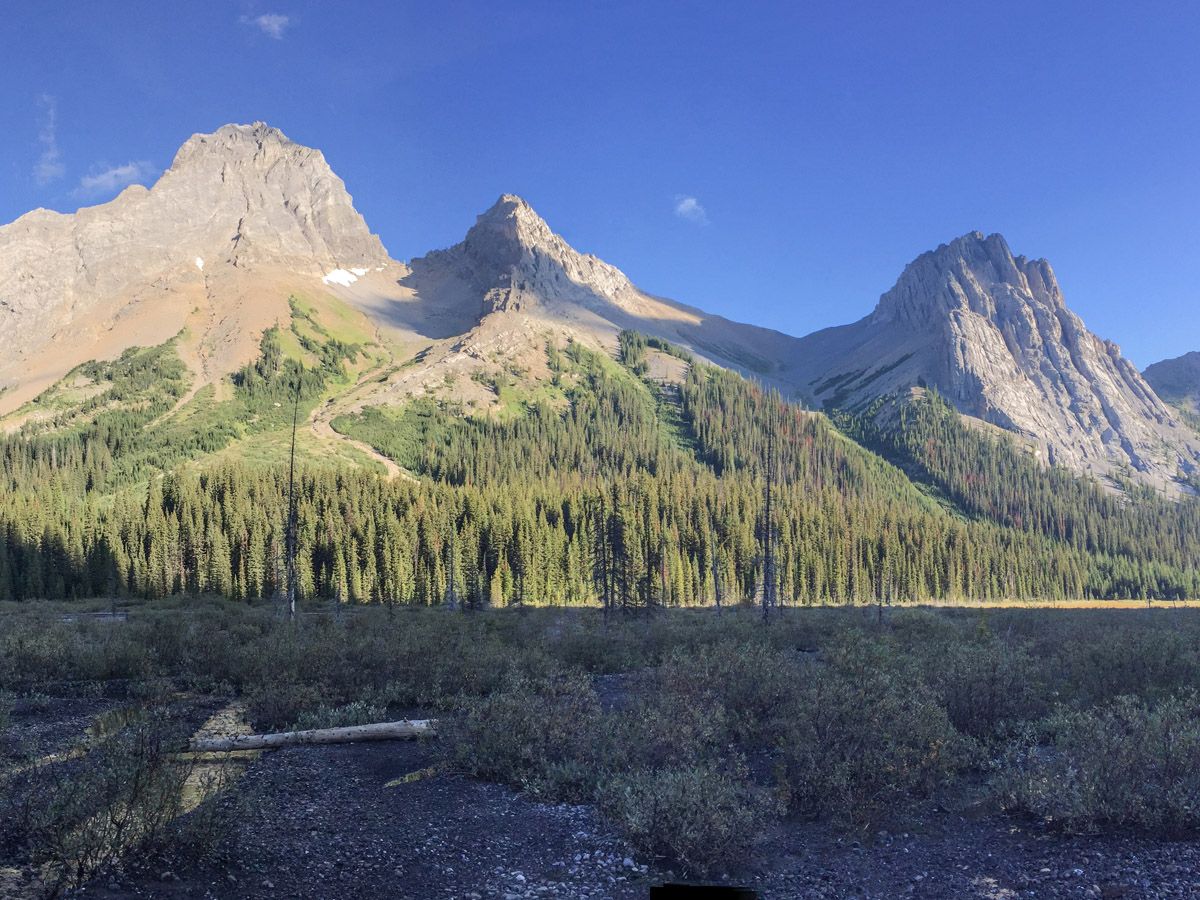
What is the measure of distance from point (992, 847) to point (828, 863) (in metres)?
2.86

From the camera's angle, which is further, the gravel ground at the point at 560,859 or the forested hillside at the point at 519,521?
the forested hillside at the point at 519,521

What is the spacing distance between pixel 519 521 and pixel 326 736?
261 ft

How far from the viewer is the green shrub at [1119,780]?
1141cm

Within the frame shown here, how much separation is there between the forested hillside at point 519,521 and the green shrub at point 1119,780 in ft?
148

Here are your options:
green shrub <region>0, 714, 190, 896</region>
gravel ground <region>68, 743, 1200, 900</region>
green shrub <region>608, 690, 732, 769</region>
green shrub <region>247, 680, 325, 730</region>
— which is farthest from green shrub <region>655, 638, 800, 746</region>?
green shrub <region>0, 714, 190, 896</region>

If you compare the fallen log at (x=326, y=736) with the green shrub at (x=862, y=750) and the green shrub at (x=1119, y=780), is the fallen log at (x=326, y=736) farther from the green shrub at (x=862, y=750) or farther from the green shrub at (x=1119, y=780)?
the green shrub at (x=1119, y=780)

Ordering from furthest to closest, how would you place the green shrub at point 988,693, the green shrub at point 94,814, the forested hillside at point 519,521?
1. the forested hillside at point 519,521
2. the green shrub at point 988,693
3. the green shrub at point 94,814

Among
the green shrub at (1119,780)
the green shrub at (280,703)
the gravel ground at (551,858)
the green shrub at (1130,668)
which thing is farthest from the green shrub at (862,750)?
the green shrub at (280,703)

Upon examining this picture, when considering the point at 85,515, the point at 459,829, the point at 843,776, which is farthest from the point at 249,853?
the point at 85,515

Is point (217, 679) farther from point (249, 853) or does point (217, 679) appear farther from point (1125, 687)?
point (1125, 687)

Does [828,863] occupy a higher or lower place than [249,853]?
lower

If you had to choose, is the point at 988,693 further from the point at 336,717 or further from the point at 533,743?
the point at 336,717

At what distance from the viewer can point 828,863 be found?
444 inches

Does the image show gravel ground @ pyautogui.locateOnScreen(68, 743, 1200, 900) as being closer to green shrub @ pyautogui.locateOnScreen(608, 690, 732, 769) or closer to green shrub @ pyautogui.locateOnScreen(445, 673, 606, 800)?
green shrub @ pyautogui.locateOnScreen(445, 673, 606, 800)
